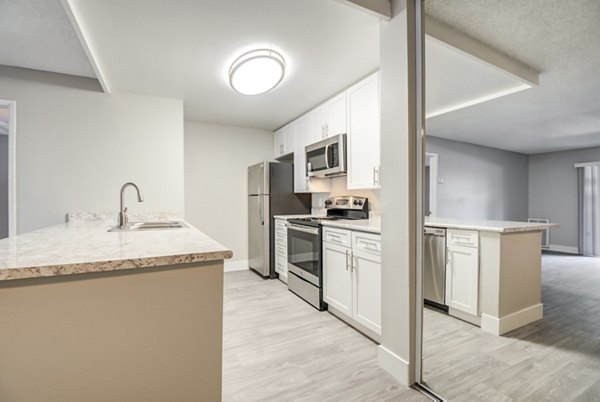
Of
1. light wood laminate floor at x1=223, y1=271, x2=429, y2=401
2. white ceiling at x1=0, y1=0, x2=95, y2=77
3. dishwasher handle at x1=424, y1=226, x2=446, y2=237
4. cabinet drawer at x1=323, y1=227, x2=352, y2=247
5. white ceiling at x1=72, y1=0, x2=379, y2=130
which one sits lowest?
light wood laminate floor at x1=223, y1=271, x2=429, y2=401

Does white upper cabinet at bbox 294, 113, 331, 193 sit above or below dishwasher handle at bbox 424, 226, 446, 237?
above

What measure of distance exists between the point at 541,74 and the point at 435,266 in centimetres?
136

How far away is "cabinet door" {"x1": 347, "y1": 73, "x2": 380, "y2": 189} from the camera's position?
2529 millimetres

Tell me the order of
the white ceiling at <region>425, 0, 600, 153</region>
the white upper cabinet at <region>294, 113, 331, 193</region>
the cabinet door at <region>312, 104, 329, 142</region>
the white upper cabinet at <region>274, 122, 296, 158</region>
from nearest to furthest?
the white ceiling at <region>425, 0, 600, 153</region>
the cabinet door at <region>312, 104, 329, 142</region>
the white upper cabinet at <region>294, 113, 331, 193</region>
the white upper cabinet at <region>274, 122, 296, 158</region>

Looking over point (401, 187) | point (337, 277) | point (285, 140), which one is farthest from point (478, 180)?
point (285, 140)

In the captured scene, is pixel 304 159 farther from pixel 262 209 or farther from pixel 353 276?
pixel 353 276

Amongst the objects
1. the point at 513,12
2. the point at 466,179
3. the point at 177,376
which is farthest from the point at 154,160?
the point at 513,12

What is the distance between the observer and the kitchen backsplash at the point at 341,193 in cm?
303

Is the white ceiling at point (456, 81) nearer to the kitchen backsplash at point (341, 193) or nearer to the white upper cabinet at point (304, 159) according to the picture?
the kitchen backsplash at point (341, 193)

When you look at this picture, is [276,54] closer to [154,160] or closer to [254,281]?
[154,160]

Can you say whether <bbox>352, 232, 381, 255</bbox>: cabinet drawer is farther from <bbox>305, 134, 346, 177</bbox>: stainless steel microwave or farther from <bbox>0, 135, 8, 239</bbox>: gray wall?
<bbox>0, 135, 8, 239</bbox>: gray wall

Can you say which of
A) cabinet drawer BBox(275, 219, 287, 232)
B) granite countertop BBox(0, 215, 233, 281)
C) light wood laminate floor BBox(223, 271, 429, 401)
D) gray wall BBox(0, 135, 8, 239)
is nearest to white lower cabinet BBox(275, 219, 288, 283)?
cabinet drawer BBox(275, 219, 287, 232)

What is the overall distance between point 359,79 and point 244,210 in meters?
2.79

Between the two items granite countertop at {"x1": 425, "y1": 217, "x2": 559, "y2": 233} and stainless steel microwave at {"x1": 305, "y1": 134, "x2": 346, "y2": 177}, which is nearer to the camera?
granite countertop at {"x1": 425, "y1": 217, "x2": 559, "y2": 233}
